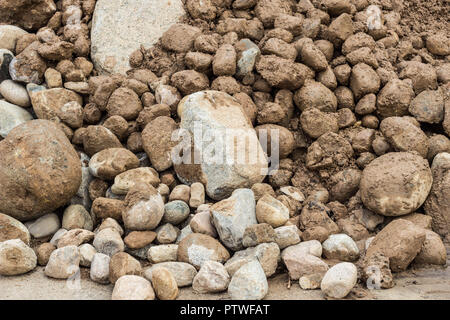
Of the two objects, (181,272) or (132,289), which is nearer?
(132,289)

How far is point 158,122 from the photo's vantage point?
372 cm

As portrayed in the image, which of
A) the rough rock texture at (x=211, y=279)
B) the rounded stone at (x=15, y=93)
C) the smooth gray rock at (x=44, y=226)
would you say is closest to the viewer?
the rough rock texture at (x=211, y=279)

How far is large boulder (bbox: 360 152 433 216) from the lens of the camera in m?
3.17

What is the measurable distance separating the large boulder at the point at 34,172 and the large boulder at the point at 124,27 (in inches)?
47.6

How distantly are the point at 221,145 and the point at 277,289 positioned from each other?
1195mm

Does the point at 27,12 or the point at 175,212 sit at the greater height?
the point at 27,12

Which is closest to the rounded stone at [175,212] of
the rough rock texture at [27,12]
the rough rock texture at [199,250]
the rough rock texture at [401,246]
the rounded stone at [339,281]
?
the rough rock texture at [199,250]

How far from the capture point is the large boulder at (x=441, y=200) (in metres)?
3.27

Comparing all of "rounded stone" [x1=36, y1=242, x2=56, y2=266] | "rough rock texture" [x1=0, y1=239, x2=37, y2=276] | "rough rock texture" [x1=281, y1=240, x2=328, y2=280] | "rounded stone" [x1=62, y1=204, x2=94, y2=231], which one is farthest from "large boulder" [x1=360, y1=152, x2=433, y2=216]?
"rough rock texture" [x1=0, y1=239, x2=37, y2=276]

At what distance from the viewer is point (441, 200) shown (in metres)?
3.29

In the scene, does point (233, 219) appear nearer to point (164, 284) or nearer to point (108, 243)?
point (164, 284)

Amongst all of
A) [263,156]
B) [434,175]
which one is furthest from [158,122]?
[434,175]

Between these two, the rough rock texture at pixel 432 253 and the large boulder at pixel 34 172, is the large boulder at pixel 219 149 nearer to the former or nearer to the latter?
the large boulder at pixel 34 172

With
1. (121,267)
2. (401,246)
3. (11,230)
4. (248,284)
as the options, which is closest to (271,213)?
(248,284)
